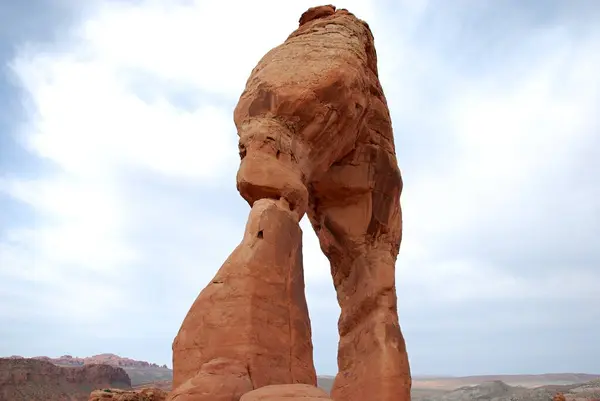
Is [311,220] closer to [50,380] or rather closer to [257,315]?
[257,315]

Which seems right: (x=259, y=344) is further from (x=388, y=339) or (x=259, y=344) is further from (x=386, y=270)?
(x=386, y=270)

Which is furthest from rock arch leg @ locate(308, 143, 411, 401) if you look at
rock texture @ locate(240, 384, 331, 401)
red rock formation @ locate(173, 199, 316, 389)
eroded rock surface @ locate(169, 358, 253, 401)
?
rock texture @ locate(240, 384, 331, 401)

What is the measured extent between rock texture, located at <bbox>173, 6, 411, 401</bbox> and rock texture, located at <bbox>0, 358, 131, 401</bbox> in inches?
940

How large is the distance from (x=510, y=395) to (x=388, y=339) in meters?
25.2

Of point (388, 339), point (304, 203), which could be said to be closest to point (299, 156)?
point (304, 203)

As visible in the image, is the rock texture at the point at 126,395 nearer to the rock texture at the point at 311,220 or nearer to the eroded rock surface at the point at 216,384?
the rock texture at the point at 311,220

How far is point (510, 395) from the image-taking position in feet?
96.2

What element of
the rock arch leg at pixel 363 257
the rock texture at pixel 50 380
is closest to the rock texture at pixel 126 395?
the rock arch leg at pixel 363 257

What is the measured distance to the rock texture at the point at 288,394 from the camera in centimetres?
354

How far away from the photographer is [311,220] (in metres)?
9.79

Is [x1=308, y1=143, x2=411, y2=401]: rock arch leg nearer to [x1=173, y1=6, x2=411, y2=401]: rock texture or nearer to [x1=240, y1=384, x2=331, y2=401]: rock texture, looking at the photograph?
[x1=173, y1=6, x2=411, y2=401]: rock texture

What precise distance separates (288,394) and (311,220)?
247 inches

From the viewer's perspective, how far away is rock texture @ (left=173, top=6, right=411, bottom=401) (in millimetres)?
4965

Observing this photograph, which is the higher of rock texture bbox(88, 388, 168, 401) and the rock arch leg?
the rock arch leg
